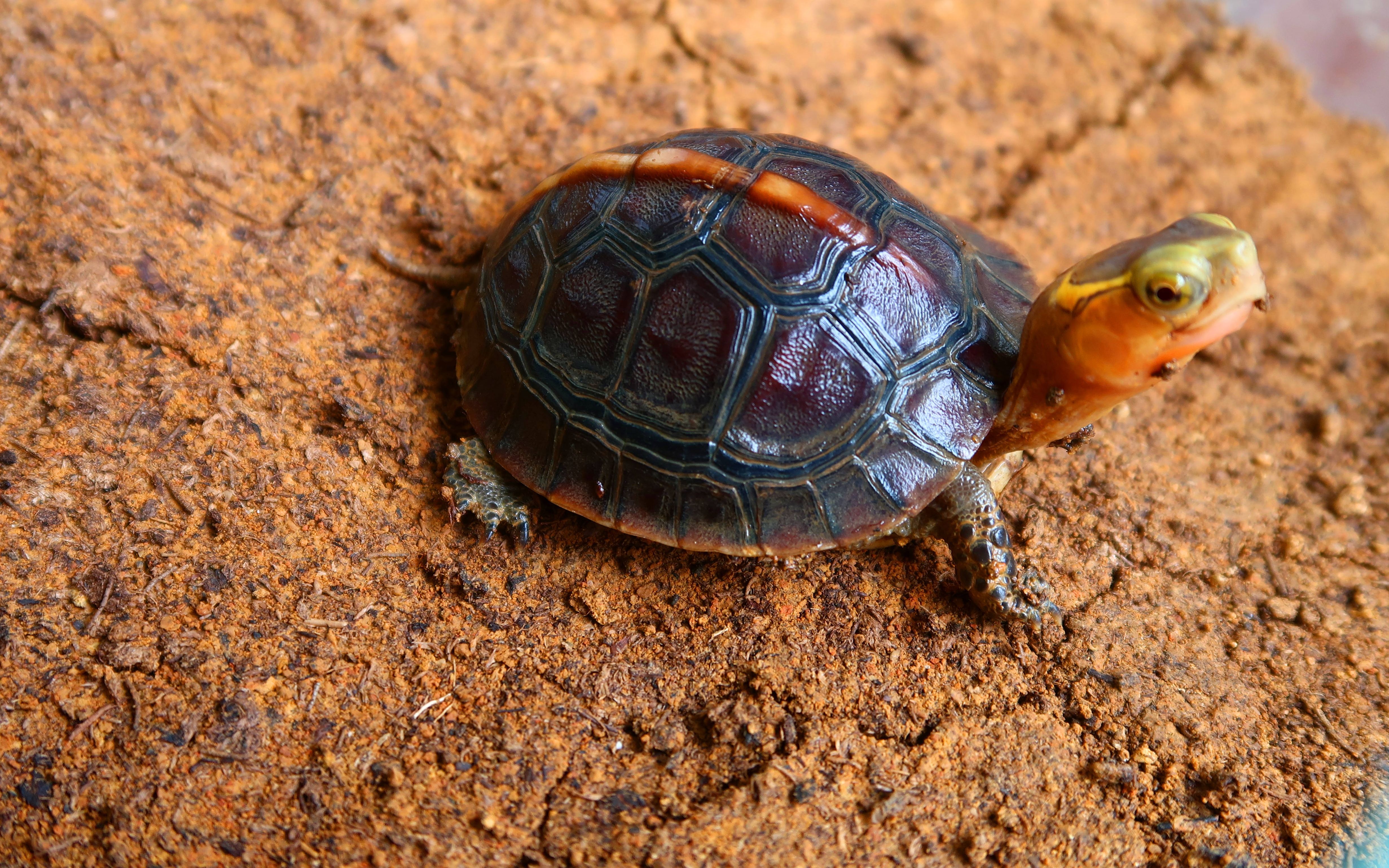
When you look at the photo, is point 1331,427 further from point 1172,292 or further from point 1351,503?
point 1172,292

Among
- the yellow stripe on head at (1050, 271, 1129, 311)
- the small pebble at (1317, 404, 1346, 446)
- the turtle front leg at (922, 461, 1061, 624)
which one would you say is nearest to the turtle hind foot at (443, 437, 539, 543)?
the turtle front leg at (922, 461, 1061, 624)

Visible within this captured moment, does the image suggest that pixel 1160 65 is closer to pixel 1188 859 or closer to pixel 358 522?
pixel 1188 859

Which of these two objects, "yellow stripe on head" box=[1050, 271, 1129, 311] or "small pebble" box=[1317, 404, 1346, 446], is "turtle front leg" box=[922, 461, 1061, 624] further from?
"small pebble" box=[1317, 404, 1346, 446]

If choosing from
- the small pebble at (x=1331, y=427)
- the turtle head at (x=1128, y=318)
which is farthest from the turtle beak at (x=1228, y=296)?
the small pebble at (x=1331, y=427)

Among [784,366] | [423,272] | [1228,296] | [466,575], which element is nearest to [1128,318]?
[1228,296]

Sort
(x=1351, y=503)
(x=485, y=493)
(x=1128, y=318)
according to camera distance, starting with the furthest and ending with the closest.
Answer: (x=1351, y=503) → (x=485, y=493) → (x=1128, y=318)

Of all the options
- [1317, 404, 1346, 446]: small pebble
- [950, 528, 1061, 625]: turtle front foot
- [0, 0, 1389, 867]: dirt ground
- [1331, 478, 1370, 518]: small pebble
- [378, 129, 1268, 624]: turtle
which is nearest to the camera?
[0, 0, 1389, 867]: dirt ground

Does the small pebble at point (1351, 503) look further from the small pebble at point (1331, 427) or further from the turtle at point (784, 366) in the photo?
the turtle at point (784, 366)
